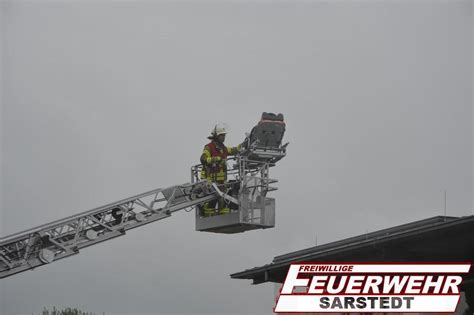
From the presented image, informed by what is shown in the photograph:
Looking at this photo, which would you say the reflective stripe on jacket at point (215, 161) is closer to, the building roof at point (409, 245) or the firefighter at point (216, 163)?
the firefighter at point (216, 163)

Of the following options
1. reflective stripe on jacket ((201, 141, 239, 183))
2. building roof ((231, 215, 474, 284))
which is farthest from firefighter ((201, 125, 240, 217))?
building roof ((231, 215, 474, 284))

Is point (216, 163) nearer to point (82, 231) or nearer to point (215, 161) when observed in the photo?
point (215, 161)

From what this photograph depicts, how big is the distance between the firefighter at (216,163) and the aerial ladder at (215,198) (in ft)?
0.56

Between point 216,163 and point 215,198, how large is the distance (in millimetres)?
1001

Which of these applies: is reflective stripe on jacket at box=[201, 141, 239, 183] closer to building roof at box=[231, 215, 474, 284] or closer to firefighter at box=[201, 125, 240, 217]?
firefighter at box=[201, 125, 240, 217]

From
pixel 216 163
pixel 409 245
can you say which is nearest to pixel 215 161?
pixel 216 163

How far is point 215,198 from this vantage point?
974 inches

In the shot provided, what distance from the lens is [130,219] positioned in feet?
77.3

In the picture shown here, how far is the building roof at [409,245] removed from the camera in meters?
18.1

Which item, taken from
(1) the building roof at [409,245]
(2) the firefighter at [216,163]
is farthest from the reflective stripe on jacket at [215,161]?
(1) the building roof at [409,245]

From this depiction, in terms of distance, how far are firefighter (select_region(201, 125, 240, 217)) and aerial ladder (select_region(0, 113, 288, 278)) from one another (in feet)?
0.56

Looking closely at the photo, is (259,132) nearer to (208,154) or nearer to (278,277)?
(208,154)

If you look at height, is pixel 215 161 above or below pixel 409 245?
above

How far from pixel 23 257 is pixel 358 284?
340 inches
